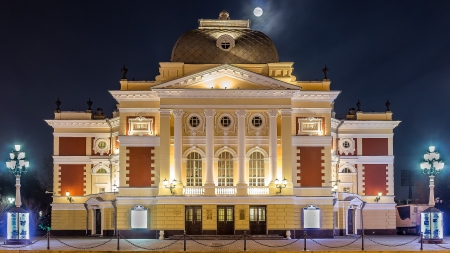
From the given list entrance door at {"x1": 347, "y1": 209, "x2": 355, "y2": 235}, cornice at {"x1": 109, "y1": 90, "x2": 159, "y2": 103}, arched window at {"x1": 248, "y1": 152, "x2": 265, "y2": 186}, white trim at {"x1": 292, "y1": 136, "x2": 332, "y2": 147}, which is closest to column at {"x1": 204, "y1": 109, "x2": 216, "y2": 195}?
arched window at {"x1": 248, "y1": 152, "x2": 265, "y2": 186}

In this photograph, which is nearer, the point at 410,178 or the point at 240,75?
the point at 240,75

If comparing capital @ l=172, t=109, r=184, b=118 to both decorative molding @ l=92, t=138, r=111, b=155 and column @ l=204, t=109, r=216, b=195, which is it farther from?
decorative molding @ l=92, t=138, r=111, b=155

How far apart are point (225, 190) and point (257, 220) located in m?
3.09

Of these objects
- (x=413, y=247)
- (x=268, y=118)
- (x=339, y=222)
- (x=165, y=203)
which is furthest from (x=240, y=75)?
(x=413, y=247)

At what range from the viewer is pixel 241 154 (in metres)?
57.9

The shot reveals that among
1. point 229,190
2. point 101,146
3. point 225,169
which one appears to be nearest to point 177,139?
point 225,169

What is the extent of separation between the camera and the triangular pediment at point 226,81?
57.5 metres

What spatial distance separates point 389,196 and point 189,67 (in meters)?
20.8

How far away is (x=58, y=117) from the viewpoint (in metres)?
68.2

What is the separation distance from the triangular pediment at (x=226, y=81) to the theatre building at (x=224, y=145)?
0.07 m

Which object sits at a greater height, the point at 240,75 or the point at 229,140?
the point at 240,75

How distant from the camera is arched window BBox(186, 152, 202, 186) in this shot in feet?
193

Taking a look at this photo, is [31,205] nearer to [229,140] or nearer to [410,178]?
[229,140]

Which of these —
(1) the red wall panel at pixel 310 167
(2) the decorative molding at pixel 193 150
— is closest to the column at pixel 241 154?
(2) the decorative molding at pixel 193 150
